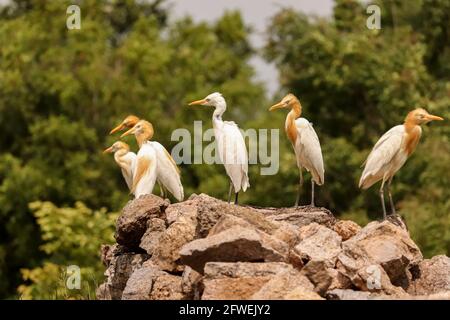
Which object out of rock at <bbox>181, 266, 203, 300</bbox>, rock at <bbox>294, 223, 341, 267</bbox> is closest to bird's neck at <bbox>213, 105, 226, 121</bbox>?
rock at <bbox>294, 223, 341, 267</bbox>

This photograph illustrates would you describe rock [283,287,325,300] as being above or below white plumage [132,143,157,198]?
below

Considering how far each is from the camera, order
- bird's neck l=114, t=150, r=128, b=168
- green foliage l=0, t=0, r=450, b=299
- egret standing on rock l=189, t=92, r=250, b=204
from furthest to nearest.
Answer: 1. green foliage l=0, t=0, r=450, b=299
2. bird's neck l=114, t=150, r=128, b=168
3. egret standing on rock l=189, t=92, r=250, b=204

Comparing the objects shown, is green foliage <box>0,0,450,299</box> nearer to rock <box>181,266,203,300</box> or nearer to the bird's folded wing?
the bird's folded wing

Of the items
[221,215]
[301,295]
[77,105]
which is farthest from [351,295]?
[77,105]

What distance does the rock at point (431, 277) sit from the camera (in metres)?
13.5

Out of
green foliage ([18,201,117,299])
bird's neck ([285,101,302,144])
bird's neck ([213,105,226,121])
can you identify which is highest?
bird's neck ([213,105,226,121])

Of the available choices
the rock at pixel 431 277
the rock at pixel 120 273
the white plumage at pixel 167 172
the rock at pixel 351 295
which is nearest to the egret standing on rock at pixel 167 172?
the white plumage at pixel 167 172

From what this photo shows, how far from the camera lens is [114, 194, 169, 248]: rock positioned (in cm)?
1402

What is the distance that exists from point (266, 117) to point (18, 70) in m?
7.29

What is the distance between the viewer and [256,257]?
12258 mm

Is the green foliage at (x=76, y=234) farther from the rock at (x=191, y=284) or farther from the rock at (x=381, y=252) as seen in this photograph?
the rock at (x=191, y=284)

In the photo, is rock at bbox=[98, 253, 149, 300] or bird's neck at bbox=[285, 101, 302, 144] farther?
bird's neck at bbox=[285, 101, 302, 144]

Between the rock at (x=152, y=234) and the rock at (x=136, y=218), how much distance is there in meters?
0.12
